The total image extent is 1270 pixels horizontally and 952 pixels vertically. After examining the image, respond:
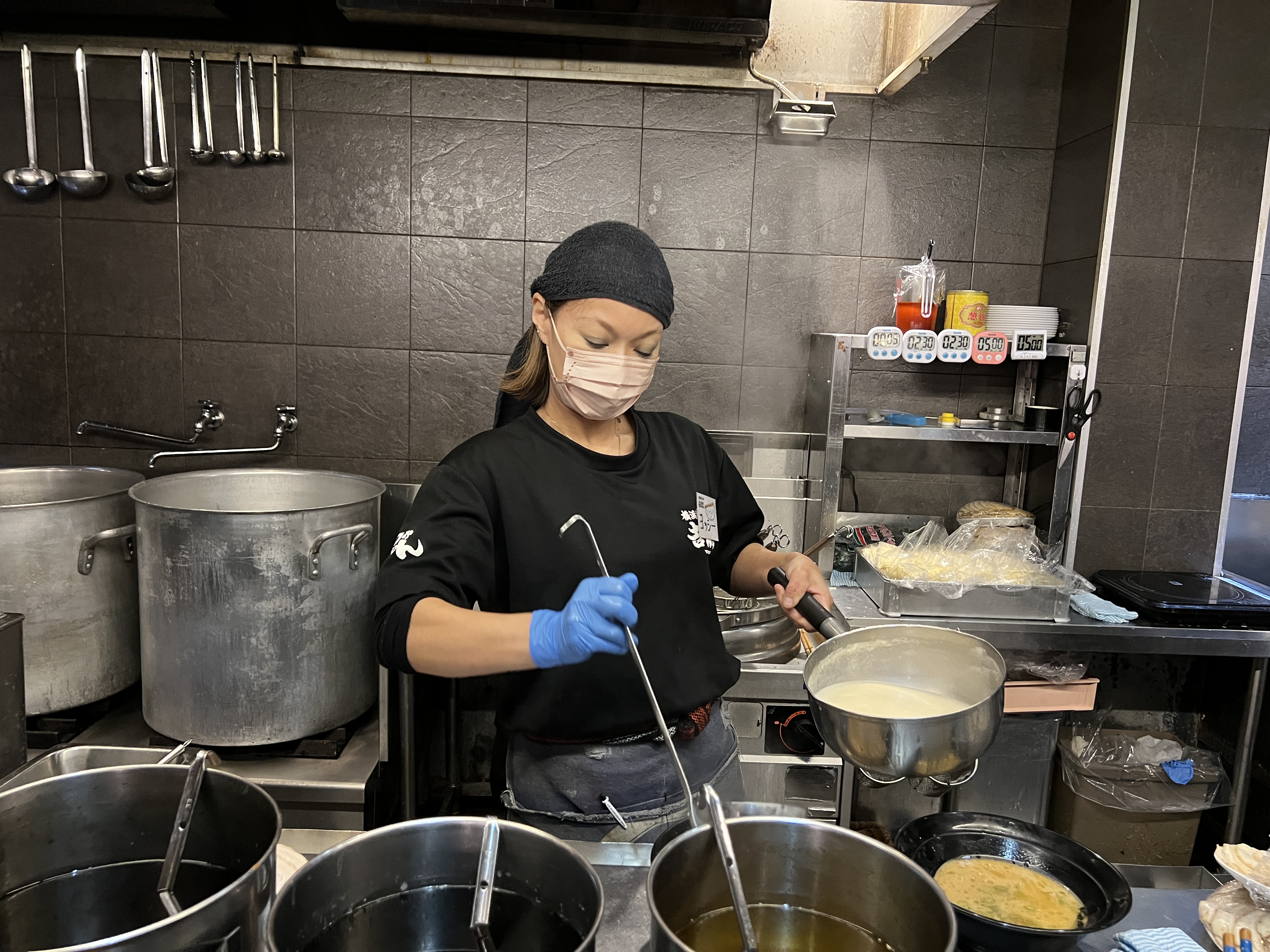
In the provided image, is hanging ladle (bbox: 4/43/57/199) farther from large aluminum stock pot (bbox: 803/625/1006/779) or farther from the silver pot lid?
large aluminum stock pot (bbox: 803/625/1006/779)

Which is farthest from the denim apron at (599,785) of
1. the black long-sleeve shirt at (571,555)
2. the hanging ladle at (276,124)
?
the hanging ladle at (276,124)

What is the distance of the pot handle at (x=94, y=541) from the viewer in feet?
6.89

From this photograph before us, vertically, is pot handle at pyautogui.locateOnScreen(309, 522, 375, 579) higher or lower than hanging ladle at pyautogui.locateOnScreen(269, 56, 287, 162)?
lower

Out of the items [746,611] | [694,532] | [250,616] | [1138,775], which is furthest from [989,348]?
[250,616]

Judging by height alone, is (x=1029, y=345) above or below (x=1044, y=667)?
above

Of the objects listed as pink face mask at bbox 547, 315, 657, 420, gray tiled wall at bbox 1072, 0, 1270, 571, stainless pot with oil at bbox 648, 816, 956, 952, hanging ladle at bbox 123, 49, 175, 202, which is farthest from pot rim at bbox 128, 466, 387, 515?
gray tiled wall at bbox 1072, 0, 1270, 571

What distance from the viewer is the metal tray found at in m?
2.62

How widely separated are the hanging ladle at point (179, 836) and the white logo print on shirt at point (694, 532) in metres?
1.01

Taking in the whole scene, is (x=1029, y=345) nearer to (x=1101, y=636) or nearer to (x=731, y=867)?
(x=1101, y=636)

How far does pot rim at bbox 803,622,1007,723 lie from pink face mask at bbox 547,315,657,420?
0.58m

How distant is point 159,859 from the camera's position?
0.80m

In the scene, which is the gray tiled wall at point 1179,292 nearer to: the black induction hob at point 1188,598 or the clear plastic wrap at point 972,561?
the black induction hob at point 1188,598

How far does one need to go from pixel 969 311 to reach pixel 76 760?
2.77 metres

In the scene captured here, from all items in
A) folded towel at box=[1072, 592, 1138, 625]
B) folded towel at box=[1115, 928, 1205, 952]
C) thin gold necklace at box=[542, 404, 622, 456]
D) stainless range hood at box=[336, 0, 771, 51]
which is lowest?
folded towel at box=[1072, 592, 1138, 625]
